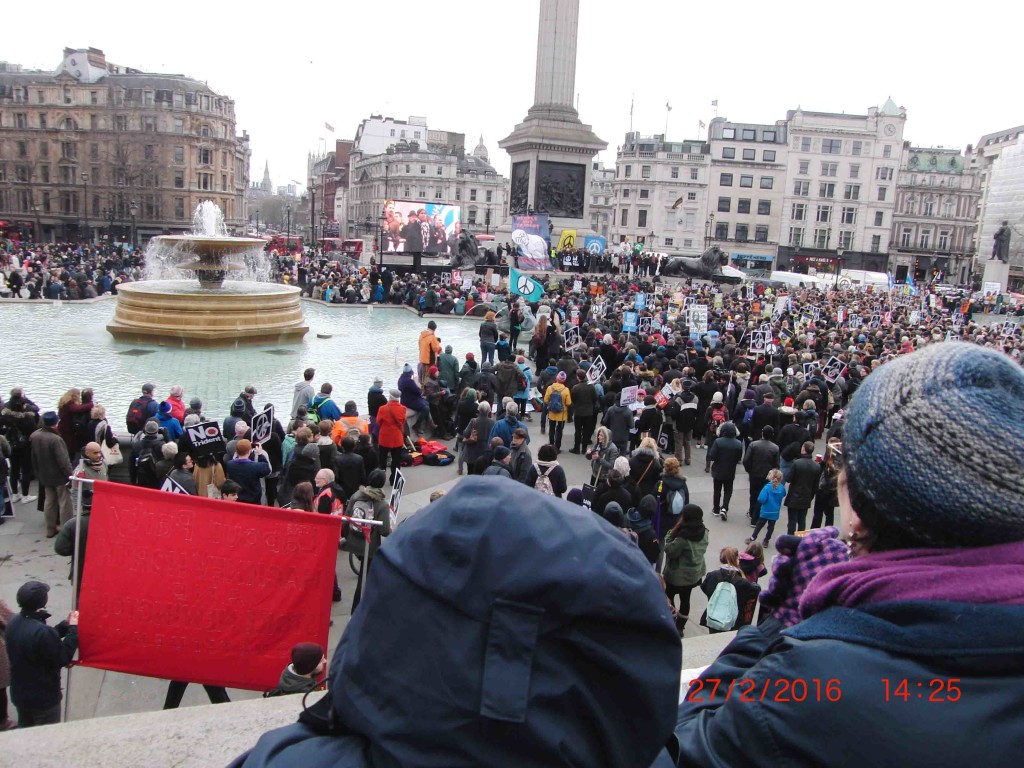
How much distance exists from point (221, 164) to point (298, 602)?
93.4m

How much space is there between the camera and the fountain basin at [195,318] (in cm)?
2092

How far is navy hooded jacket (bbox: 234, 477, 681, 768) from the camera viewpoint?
129cm

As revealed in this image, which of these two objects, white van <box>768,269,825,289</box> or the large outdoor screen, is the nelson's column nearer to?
the large outdoor screen

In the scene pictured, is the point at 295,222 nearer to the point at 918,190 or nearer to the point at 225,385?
the point at 918,190

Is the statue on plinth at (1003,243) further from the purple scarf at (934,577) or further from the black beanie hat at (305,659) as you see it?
the purple scarf at (934,577)

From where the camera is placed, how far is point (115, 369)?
17.3m

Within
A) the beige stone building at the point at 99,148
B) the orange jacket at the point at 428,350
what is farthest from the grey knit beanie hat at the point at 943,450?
the beige stone building at the point at 99,148

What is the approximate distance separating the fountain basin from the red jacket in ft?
37.0

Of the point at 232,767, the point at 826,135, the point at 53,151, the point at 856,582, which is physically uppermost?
the point at 826,135

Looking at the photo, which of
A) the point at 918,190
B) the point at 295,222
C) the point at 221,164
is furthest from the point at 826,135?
the point at 295,222

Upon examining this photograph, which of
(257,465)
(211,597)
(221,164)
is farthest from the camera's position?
(221,164)

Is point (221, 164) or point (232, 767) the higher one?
point (221, 164)

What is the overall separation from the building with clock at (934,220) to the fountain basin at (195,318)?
84.5 meters

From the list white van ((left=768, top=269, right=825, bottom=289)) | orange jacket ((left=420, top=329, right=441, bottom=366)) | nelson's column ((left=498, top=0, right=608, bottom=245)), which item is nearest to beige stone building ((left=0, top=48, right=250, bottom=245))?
nelson's column ((left=498, top=0, right=608, bottom=245))
